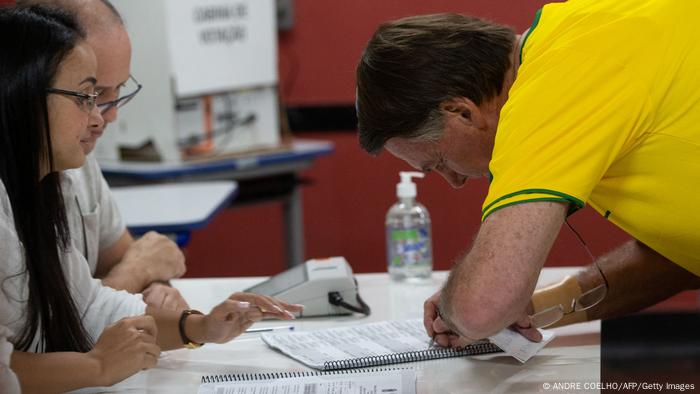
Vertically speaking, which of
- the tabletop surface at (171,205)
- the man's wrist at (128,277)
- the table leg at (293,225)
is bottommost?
the table leg at (293,225)

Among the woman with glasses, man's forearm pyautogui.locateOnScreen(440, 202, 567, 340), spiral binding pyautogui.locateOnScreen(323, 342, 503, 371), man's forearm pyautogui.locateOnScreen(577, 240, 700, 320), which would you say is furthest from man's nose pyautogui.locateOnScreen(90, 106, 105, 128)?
man's forearm pyautogui.locateOnScreen(577, 240, 700, 320)

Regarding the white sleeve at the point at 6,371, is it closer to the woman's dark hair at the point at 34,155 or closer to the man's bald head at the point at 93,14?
the woman's dark hair at the point at 34,155

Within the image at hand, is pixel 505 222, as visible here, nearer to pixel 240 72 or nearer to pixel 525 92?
pixel 525 92

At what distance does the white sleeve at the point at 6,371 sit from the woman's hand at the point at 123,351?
145mm

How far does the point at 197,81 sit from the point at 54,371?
2.63m

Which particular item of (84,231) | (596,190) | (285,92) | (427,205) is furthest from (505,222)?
(285,92)

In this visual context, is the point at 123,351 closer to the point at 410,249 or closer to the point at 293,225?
the point at 410,249

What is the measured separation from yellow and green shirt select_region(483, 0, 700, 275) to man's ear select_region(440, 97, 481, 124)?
120 millimetres

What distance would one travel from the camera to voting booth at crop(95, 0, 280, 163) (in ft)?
12.8

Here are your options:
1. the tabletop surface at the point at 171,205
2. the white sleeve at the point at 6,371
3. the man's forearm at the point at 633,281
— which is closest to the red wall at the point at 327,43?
the tabletop surface at the point at 171,205

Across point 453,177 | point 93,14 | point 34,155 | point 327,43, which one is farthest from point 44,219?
point 327,43

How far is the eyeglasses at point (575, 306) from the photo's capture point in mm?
1770

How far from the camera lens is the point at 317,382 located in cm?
156

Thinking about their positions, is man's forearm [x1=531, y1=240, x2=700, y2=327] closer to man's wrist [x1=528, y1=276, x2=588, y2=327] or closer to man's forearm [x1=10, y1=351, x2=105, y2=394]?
man's wrist [x1=528, y1=276, x2=588, y2=327]
